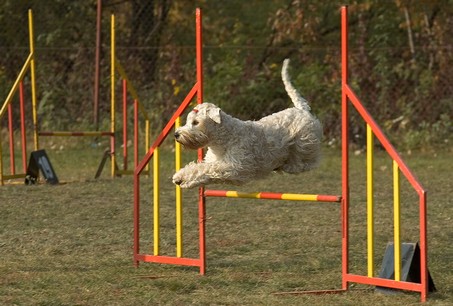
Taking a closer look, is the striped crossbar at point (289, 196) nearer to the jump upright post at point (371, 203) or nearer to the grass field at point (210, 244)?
the jump upright post at point (371, 203)

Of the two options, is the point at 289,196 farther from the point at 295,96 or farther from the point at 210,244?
the point at 210,244

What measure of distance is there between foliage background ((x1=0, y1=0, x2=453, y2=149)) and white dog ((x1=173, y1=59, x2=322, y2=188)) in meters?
8.61

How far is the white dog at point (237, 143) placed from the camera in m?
5.68

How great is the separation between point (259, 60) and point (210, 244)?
29.3 ft

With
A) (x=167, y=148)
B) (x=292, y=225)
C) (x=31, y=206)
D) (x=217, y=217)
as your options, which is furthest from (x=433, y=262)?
(x=167, y=148)

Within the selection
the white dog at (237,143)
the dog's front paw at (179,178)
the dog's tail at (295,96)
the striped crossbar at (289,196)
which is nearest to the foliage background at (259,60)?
the dog's tail at (295,96)

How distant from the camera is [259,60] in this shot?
1612cm

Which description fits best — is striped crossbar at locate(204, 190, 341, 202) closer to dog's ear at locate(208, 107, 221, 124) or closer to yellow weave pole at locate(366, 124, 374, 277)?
yellow weave pole at locate(366, 124, 374, 277)

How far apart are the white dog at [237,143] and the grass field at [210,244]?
2.02 feet

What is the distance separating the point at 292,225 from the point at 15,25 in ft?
30.9

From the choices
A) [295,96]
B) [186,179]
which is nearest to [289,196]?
[186,179]

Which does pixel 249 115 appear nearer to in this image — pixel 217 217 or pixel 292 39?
pixel 292 39

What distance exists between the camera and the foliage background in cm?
1506

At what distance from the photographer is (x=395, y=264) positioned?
5.47 m
